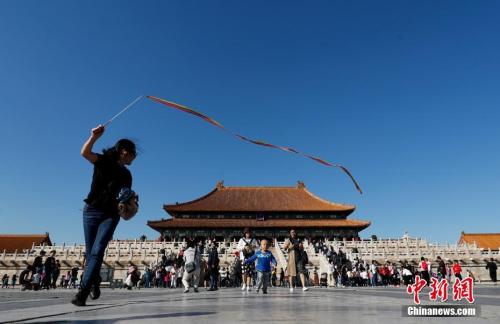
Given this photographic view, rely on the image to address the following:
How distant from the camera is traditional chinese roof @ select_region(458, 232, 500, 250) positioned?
38438mm

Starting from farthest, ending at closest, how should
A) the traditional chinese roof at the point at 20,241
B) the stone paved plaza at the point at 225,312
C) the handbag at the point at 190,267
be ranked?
the traditional chinese roof at the point at 20,241 < the handbag at the point at 190,267 < the stone paved plaza at the point at 225,312

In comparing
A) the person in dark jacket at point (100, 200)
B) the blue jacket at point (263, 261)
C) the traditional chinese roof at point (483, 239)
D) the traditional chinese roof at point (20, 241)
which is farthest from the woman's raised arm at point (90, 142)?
the traditional chinese roof at point (483, 239)

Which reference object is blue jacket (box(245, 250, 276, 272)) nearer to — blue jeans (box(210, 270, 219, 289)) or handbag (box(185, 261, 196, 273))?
handbag (box(185, 261, 196, 273))

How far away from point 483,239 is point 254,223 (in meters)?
26.3

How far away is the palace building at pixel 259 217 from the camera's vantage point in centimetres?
3525

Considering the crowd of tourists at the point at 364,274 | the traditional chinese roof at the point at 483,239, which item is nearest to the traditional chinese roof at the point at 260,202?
the traditional chinese roof at the point at 483,239

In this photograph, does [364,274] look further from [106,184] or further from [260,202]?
[260,202]

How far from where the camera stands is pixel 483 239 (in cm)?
3941

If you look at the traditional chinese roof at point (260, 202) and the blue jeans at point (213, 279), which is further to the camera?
the traditional chinese roof at point (260, 202)

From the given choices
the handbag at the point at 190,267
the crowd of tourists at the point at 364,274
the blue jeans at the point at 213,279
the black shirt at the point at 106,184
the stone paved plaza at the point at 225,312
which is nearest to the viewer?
the stone paved plaza at the point at 225,312

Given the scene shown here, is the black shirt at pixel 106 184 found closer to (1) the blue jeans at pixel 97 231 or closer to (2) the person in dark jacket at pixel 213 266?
(1) the blue jeans at pixel 97 231

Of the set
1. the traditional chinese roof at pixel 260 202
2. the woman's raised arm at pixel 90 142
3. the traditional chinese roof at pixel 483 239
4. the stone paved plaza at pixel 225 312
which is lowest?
the stone paved plaza at pixel 225 312

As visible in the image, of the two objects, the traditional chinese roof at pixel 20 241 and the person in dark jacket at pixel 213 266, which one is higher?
the traditional chinese roof at pixel 20 241

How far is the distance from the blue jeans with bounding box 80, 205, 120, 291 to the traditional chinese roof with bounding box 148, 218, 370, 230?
104 feet
